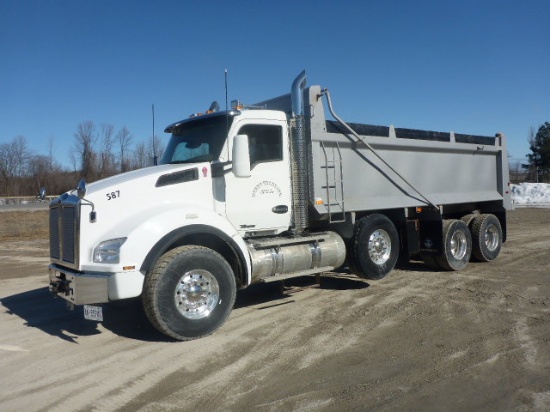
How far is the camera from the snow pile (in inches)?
1414

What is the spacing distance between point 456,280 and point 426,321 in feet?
9.97

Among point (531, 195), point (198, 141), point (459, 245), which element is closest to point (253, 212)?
point (198, 141)

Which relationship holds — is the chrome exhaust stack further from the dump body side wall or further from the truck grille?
the truck grille

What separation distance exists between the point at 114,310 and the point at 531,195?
37886 mm

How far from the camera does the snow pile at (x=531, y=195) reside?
1414 inches

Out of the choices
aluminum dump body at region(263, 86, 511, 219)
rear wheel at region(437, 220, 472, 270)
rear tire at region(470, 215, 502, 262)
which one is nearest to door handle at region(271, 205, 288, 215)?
aluminum dump body at region(263, 86, 511, 219)

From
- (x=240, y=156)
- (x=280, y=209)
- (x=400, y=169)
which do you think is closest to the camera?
(x=240, y=156)

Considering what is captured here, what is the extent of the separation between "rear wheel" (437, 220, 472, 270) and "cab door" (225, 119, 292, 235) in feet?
13.4

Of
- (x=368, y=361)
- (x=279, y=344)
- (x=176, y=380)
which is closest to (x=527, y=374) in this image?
(x=368, y=361)

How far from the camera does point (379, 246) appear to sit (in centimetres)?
846

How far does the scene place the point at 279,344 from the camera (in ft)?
17.8

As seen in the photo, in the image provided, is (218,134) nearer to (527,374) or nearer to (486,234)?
(527,374)

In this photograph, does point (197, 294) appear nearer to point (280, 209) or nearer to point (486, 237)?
point (280, 209)

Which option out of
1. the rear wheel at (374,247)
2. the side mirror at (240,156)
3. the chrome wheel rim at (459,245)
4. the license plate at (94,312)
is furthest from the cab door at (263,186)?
the chrome wheel rim at (459,245)
